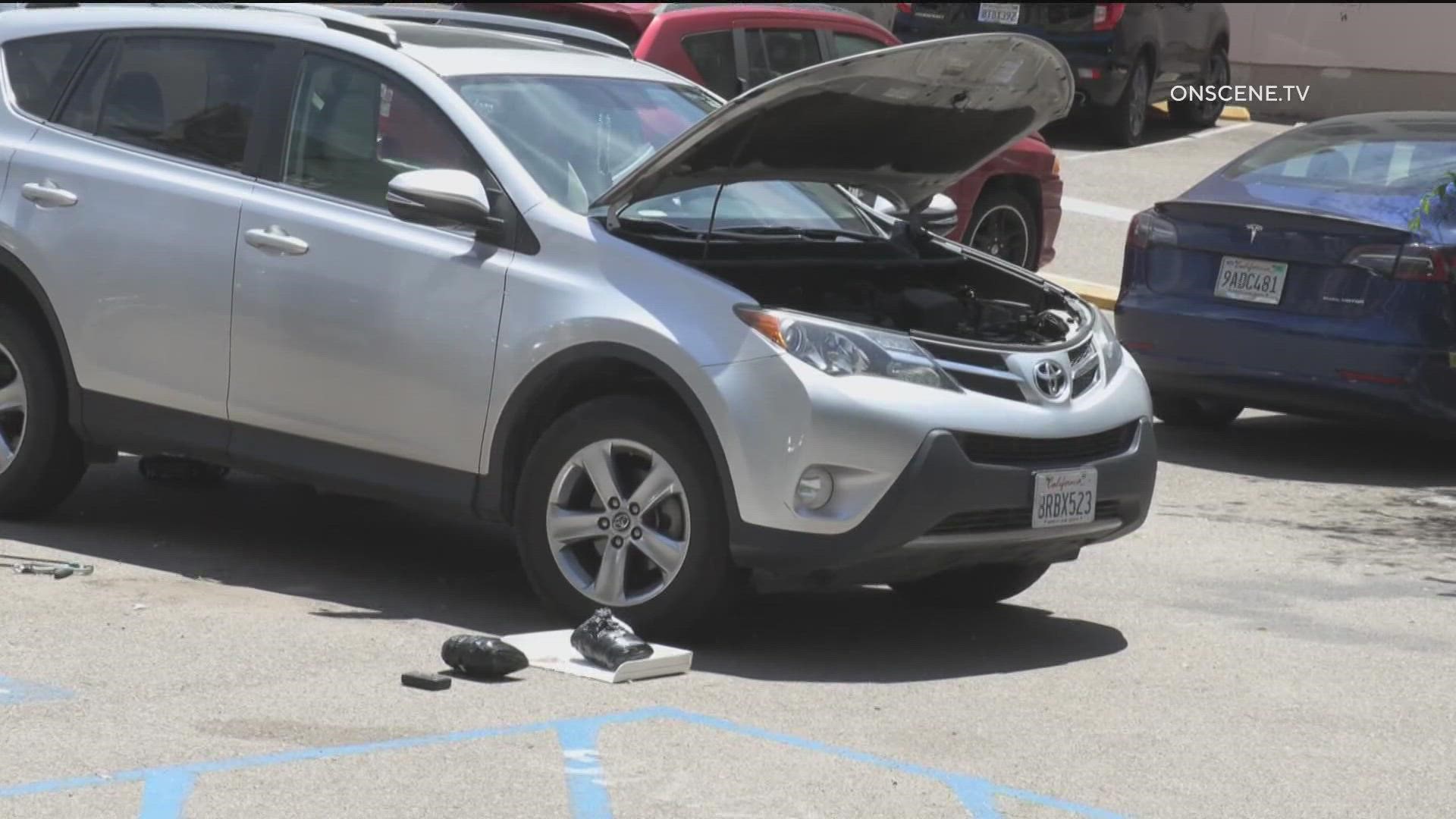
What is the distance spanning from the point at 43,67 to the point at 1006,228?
735cm

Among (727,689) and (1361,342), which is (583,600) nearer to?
(727,689)

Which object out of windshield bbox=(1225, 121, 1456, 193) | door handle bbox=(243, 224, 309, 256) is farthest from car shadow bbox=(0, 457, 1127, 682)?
windshield bbox=(1225, 121, 1456, 193)

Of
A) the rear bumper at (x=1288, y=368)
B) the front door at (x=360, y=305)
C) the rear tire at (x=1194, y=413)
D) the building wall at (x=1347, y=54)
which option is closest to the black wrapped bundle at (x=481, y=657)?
the front door at (x=360, y=305)

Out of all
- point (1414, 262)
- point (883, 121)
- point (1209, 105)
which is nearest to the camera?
point (883, 121)

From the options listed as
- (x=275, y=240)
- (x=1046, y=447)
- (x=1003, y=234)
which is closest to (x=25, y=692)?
(x=275, y=240)

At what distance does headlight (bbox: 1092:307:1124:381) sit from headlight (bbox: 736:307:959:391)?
884 mm

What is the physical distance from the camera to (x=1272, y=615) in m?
7.74

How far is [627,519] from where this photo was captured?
22.2 feet

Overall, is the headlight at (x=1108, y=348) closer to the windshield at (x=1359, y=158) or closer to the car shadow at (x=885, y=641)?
the car shadow at (x=885, y=641)

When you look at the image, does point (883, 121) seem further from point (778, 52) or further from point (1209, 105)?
point (1209, 105)

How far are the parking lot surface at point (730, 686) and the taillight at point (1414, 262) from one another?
1.16m

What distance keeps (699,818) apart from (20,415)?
→ 392 centimetres

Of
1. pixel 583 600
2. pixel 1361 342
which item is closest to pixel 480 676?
pixel 583 600

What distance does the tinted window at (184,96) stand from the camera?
7746 mm
